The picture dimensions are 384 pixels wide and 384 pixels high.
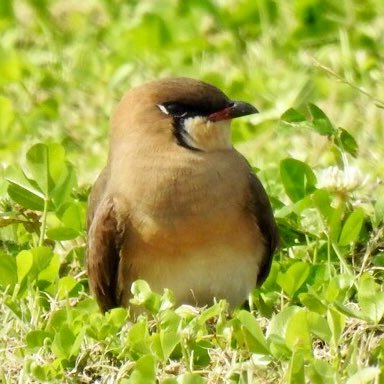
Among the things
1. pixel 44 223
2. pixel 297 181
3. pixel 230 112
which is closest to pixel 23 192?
pixel 44 223

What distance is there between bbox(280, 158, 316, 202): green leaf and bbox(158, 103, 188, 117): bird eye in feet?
1.99

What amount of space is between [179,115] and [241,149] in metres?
1.85

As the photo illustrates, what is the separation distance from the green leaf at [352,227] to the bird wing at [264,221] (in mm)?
248

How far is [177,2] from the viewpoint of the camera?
9.43m

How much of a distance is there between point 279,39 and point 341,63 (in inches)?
24.2

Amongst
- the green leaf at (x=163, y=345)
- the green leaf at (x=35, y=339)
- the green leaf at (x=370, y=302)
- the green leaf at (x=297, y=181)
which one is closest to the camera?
the green leaf at (x=163, y=345)

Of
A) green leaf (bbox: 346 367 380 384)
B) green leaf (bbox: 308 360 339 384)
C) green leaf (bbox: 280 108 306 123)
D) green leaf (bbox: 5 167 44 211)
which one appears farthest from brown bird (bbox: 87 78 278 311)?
green leaf (bbox: 346 367 380 384)

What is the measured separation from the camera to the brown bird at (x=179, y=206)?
555 centimetres

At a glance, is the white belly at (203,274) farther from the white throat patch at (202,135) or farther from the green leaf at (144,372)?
the green leaf at (144,372)

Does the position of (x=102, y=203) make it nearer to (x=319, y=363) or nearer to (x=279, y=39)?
(x=319, y=363)

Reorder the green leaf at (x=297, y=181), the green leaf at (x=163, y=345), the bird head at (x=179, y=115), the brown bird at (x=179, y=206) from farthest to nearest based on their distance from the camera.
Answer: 1. the green leaf at (x=297, y=181)
2. the bird head at (x=179, y=115)
3. the brown bird at (x=179, y=206)
4. the green leaf at (x=163, y=345)

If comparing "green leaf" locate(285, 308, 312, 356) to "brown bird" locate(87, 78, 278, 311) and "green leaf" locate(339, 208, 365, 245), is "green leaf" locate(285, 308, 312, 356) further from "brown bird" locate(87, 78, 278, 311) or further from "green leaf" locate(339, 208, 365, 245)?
"green leaf" locate(339, 208, 365, 245)

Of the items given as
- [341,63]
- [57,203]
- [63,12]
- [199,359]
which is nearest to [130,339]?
[199,359]

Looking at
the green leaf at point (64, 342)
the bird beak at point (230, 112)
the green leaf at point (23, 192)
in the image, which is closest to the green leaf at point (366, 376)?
the green leaf at point (64, 342)
